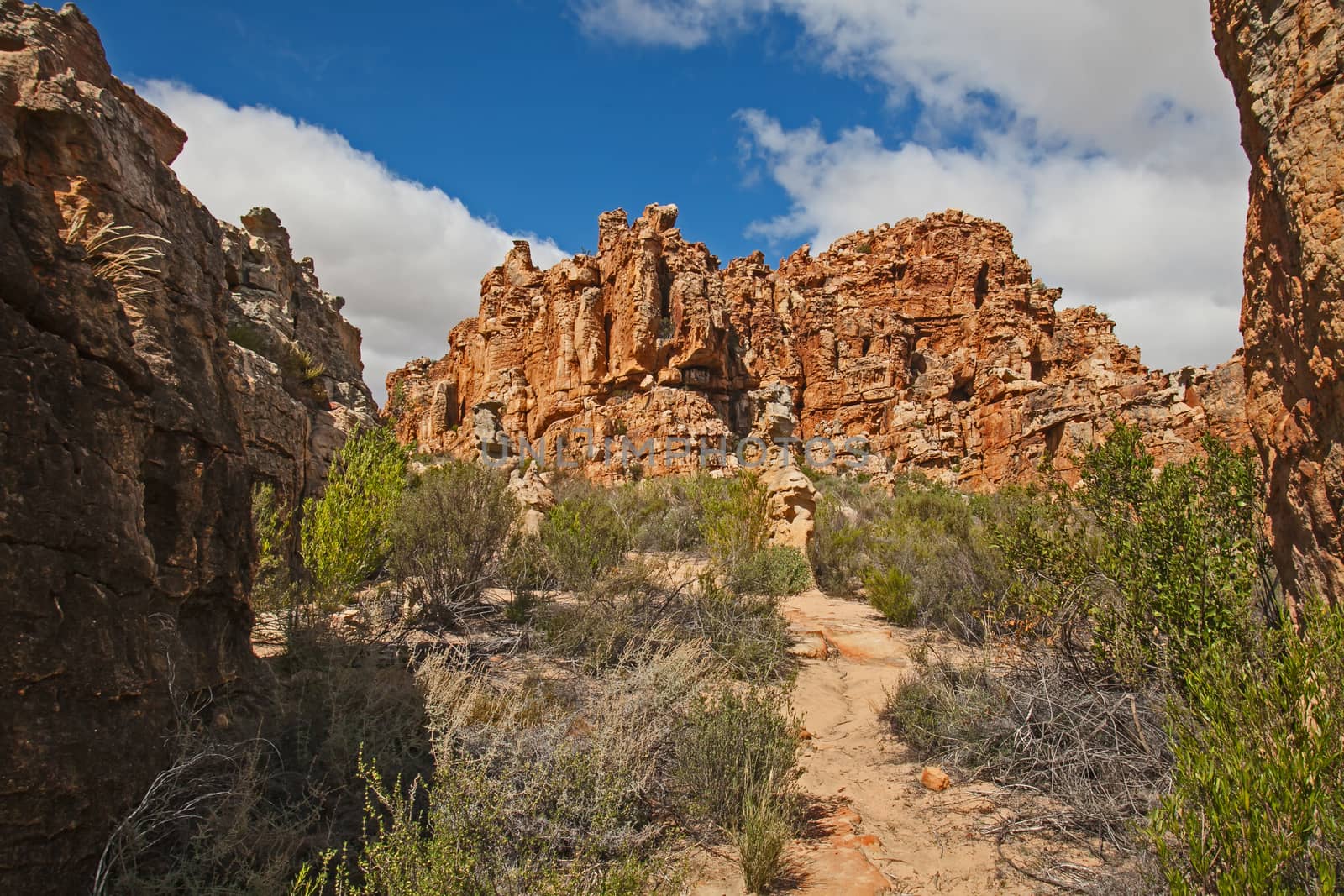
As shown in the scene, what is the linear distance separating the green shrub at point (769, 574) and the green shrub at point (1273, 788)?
4.72 metres

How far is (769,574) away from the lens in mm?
7438

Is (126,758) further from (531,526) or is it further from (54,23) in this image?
(531,526)

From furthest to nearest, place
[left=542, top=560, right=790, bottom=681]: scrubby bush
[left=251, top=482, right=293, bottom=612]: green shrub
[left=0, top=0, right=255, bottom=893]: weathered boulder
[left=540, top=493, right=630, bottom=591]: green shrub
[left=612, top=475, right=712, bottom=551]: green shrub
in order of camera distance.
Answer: [left=612, top=475, right=712, bottom=551]: green shrub → [left=540, top=493, right=630, bottom=591]: green shrub → [left=542, top=560, right=790, bottom=681]: scrubby bush → [left=251, top=482, right=293, bottom=612]: green shrub → [left=0, top=0, right=255, bottom=893]: weathered boulder

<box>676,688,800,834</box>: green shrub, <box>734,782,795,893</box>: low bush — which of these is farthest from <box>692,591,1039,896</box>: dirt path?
<box>676,688,800,834</box>: green shrub

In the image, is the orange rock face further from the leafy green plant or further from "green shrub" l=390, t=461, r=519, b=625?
"green shrub" l=390, t=461, r=519, b=625

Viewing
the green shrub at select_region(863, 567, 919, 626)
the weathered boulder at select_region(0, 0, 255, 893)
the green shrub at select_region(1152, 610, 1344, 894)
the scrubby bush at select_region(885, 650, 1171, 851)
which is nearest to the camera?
the green shrub at select_region(1152, 610, 1344, 894)

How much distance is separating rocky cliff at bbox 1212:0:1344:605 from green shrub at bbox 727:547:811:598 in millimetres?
4536

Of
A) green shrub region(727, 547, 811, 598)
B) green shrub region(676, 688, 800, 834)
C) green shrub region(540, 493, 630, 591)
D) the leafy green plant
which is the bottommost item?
green shrub region(676, 688, 800, 834)

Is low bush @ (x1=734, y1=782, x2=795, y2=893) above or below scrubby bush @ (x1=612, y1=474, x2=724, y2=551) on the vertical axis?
below

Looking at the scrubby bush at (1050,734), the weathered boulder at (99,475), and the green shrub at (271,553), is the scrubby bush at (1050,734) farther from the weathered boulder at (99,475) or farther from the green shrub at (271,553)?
the green shrub at (271,553)

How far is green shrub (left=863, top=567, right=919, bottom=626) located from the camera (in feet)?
24.9

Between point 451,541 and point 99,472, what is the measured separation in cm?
355

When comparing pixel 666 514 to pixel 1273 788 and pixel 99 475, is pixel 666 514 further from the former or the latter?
pixel 1273 788

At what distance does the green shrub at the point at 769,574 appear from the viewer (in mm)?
7059
